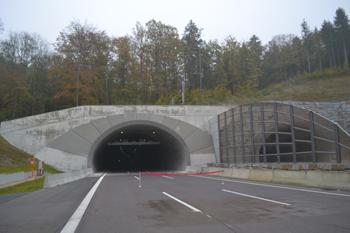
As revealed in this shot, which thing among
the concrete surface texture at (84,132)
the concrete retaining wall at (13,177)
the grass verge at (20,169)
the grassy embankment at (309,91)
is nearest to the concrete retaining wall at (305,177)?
the concrete surface texture at (84,132)

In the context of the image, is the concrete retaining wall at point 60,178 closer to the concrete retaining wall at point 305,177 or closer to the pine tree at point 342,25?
the concrete retaining wall at point 305,177

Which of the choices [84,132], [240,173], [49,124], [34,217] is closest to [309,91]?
[240,173]

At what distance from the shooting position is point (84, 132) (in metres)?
31.0

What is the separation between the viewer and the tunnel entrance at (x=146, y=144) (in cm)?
3222

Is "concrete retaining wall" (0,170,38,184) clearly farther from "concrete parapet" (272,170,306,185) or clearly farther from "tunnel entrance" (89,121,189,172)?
"concrete parapet" (272,170,306,185)

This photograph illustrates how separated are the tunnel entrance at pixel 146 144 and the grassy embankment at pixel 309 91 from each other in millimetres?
10796

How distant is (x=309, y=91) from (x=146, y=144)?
91.8 ft

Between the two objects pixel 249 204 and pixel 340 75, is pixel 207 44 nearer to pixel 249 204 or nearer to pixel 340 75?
pixel 340 75

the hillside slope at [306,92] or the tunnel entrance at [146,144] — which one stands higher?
the hillside slope at [306,92]

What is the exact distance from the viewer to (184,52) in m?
64.5

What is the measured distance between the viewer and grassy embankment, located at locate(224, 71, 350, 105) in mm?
41031

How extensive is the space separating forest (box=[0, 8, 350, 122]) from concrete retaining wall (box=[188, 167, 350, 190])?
2416 centimetres

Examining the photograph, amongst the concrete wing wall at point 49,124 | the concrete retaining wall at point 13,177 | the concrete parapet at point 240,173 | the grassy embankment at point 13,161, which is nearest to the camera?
the concrete retaining wall at point 13,177

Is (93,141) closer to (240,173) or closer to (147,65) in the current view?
(240,173)
